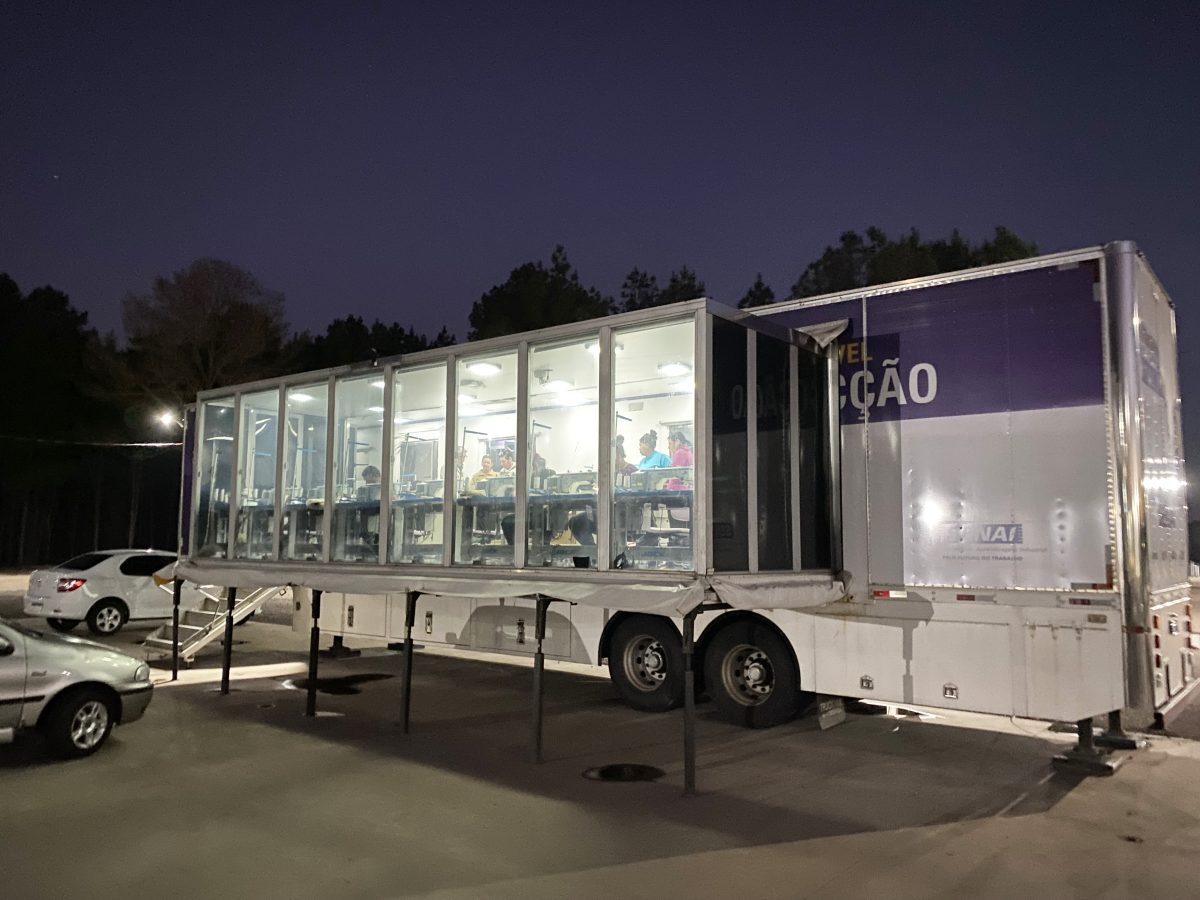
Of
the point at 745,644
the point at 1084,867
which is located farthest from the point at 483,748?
the point at 1084,867

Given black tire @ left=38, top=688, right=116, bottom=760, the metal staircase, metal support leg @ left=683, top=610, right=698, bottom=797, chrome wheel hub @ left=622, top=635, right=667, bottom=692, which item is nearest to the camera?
metal support leg @ left=683, top=610, right=698, bottom=797

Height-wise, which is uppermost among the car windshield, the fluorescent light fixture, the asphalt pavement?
the fluorescent light fixture

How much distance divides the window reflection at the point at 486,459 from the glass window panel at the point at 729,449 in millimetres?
2120

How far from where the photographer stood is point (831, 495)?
8.48 meters

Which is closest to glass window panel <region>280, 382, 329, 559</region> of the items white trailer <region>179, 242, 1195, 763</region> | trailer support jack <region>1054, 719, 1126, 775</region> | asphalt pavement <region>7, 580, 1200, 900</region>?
white trailer <region>179, 242, 1195, 763</region>

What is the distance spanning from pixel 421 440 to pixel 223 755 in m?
3.67

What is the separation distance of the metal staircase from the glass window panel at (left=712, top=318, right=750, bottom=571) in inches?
273

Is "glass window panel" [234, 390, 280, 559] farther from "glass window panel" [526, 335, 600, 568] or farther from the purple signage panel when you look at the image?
the purple signage panel

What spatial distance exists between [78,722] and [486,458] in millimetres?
4158

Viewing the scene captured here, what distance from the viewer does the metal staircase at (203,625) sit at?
12570 millimetres

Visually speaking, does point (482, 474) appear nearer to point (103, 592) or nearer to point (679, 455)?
point (679, 455)

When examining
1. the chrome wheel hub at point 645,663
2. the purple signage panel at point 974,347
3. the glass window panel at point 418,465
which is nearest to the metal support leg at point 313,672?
the glass window panel at point 418,465

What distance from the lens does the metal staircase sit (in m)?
12.6

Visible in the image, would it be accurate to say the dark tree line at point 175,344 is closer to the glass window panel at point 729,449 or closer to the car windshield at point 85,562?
the car windshield at point 85,562
